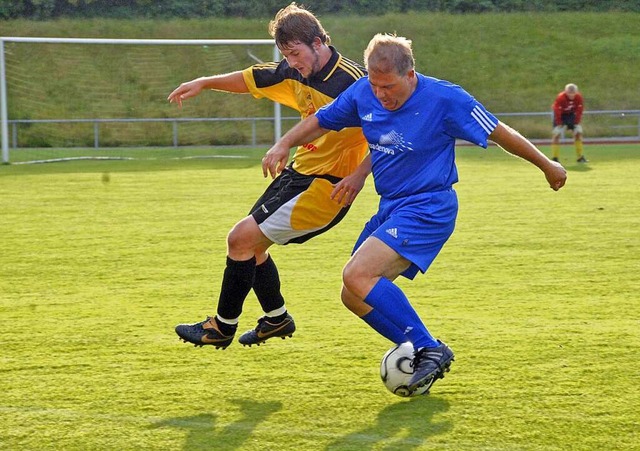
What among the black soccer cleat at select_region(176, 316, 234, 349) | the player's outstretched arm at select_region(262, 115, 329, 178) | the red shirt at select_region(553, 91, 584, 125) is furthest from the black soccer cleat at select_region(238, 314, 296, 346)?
the red shirt at select_region(553, 91, 584, 125)

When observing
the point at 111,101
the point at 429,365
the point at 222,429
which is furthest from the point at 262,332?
the point at 111,101

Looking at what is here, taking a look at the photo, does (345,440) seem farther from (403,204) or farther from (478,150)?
(478,150)

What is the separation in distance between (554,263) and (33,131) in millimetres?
19387

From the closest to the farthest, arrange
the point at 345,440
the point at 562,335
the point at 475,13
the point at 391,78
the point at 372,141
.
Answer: the point at 345,440, the point at 391,78, the point at 372,141, the point at 562,335, the point at 475,13

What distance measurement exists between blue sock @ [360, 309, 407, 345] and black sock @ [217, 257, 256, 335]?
0.82 meters

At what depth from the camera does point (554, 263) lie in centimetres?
812

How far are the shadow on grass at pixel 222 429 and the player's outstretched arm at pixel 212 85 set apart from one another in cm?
196

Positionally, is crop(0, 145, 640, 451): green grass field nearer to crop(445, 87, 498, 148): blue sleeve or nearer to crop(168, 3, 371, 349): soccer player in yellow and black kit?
crop(168, 3, 371, 349): soccer player in yellow and black kit

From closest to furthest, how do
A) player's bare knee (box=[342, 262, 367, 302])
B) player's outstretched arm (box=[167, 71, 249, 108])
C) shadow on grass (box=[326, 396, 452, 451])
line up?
shadow on grass (box=[326, 396, 452, 451]), player's bare knee (box=[342, 262, 367, 302]), player's outstretched arm (box=[167, 71, 249, 108])

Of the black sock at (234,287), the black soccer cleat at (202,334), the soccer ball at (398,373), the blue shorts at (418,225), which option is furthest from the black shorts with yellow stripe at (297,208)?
the soccer ball at (398,373)

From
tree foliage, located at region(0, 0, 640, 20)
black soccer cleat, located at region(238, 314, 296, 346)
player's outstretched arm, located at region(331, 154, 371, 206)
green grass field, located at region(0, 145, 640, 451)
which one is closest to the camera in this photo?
green grass field, located at region(0, 145, 640, 451)

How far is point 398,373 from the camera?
4320 mm

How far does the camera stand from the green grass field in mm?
3955

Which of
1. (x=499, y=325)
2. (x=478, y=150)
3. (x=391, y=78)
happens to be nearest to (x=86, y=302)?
(x=499, y=325)
